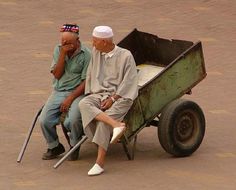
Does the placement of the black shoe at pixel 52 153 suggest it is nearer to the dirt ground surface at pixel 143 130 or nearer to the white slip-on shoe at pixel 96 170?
the dirt ground surface at pixel 143 130

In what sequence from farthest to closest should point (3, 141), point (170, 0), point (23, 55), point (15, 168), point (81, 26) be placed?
point (170, 0) < point (81, 26) < point (23, 55) < point (3, 141) < point (15, 168)

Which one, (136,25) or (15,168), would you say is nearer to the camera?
(15,168)

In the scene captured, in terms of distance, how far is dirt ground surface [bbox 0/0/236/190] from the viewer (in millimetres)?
8492

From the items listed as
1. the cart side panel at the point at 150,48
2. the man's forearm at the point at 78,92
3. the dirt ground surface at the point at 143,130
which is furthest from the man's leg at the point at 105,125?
the cart side panel at the point at 150,48

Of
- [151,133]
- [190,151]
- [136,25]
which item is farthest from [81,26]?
[190,151]

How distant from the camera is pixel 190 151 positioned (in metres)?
9.18

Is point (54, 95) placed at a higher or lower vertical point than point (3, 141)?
higher

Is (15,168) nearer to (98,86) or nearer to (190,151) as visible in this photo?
(98,86)

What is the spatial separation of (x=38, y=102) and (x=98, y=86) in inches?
86.0

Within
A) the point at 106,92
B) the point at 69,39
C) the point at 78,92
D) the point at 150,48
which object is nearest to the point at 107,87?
the point at 106,92

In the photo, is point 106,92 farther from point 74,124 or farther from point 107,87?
point 74,124

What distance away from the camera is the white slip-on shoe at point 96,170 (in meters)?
8.57

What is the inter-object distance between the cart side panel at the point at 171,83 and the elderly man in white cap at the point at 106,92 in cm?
21

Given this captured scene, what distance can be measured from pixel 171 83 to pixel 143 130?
1.10 meters
